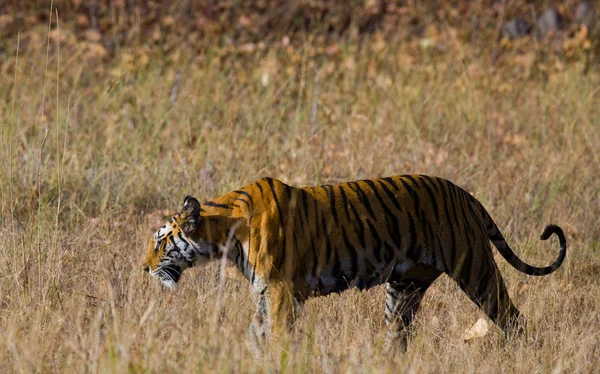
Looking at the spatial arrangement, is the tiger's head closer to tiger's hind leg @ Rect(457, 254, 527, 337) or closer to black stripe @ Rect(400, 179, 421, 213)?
black stripe @ Rect(400, 179, 421, 213)

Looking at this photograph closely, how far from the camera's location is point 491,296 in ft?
13.2

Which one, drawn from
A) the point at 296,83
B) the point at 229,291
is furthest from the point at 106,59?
the point at 229,291

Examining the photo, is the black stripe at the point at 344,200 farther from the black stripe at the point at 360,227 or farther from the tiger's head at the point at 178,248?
the tiger's head at the point at 178,248

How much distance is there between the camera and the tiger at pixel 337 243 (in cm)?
365

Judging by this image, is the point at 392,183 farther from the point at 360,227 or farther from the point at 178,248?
the point at 178,248

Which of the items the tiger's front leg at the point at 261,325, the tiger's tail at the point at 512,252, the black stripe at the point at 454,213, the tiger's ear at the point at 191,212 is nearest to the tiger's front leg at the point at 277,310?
the tiger's front leg at the point at 261,325

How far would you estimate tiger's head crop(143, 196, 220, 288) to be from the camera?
369cm

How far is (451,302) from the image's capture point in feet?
14.5

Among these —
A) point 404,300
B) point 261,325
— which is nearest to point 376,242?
point 404,300

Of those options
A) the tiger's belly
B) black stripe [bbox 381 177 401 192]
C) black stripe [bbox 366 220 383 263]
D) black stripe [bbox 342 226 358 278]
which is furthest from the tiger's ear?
black stripe [bbox 381 177 401 192]

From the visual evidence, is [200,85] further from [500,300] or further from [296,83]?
[500,300]

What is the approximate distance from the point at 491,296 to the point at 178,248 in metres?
1.31

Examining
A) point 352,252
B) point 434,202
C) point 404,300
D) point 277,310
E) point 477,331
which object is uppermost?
point 434,202

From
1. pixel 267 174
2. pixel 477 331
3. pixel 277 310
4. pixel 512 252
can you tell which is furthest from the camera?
pixel 267 174
